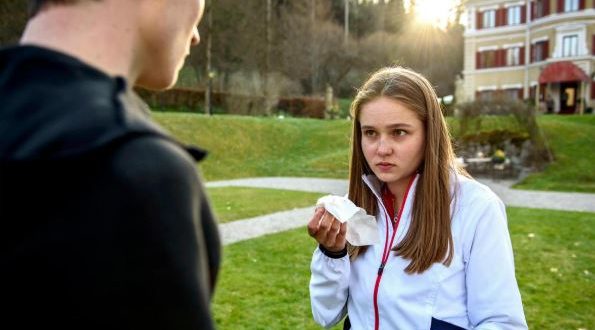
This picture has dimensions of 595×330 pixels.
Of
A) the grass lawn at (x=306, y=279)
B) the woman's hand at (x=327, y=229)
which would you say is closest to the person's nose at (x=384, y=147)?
the woman's hand at (x=327, y=229)

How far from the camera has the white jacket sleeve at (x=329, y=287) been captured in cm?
233

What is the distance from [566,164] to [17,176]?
2047 cm

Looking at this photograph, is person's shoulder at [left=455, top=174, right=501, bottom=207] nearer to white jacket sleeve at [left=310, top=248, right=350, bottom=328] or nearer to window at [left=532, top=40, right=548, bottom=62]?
white jacket sleeve at [left=310, top=248, right=350, bottom=328]

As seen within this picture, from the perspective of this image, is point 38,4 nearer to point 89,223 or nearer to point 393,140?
point 89,223

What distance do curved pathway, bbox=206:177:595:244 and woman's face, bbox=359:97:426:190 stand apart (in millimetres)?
5849

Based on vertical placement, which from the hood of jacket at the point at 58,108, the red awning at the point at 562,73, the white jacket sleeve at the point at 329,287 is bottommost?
the white jacket sleeve at the point at 329,287

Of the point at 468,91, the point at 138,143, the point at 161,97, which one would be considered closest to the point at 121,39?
the point at 138,143

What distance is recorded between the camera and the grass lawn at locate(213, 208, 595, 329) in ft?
17.5

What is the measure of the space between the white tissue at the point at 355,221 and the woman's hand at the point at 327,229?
0.03 m

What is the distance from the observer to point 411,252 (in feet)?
7.22

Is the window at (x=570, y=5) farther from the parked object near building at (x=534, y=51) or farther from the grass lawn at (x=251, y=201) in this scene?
the grass lawn at (x=251, y=201)

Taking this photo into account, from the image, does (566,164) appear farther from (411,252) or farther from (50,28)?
(50,28)

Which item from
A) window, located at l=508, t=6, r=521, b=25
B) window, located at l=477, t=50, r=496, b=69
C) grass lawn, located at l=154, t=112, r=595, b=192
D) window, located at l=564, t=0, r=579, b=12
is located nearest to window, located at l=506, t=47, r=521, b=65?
window, located at l=477, t=50, r=496, b=69

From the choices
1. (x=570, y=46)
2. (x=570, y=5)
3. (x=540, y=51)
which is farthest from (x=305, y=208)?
(x=540, y=51)
